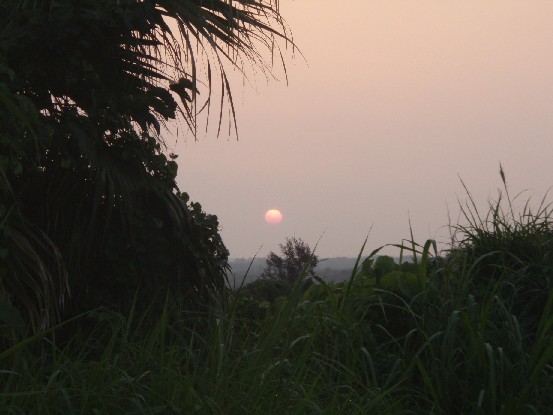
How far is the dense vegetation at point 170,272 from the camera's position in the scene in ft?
14.6

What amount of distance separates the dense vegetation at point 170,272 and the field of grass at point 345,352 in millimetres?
19

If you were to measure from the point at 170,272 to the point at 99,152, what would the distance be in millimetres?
983

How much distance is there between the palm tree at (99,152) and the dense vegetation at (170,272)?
1 centimetres

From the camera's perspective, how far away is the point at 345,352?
15.6 ft

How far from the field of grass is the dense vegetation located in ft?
0.06

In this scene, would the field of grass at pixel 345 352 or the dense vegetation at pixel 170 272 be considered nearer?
the field of grass at pixel 345 352

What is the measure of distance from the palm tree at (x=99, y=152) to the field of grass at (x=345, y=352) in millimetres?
329

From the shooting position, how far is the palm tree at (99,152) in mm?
5160

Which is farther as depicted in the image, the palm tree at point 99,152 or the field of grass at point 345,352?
the palm tree at point 99,152

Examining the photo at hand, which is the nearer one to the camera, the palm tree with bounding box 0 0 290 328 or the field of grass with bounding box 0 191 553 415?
the field of grass with bounding box 0 191 553 415

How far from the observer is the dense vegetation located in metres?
4.44

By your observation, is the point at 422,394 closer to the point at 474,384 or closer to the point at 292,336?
the point at 474,384

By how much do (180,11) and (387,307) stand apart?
252cm

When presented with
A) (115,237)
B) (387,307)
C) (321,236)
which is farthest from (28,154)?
(387,307)
